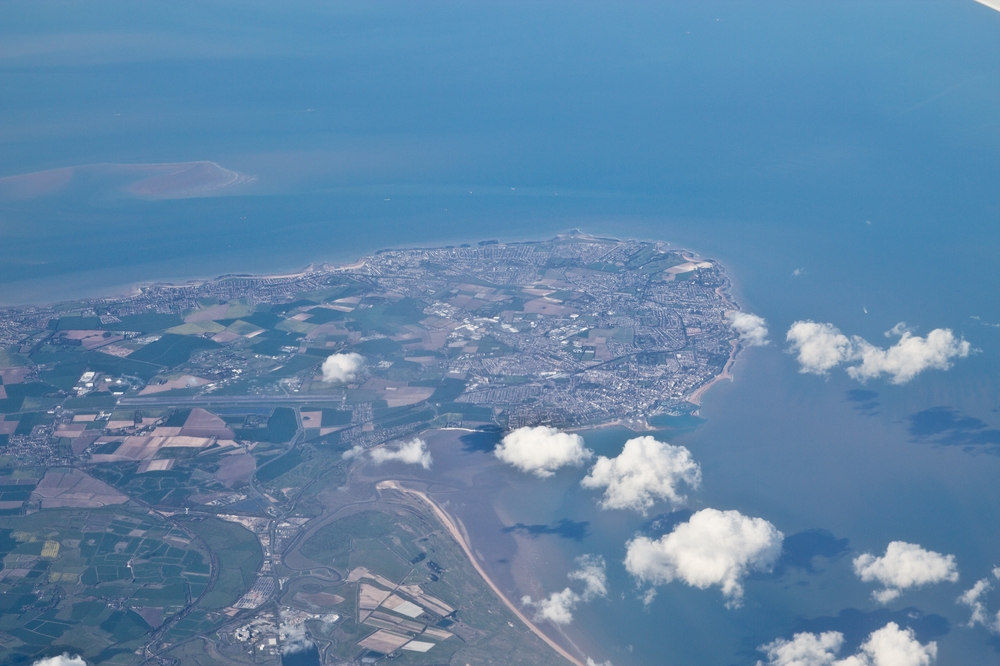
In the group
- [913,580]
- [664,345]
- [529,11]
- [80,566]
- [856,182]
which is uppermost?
[529,11]

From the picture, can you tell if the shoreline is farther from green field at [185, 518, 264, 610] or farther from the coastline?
the coastline

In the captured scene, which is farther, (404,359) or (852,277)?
(852,277)

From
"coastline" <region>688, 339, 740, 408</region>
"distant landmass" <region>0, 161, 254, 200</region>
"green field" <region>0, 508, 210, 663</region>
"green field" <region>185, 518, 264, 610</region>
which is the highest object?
"distant landmass" <region>0, 161, 254, 200</region>

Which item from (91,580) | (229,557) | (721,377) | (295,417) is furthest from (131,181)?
(721,377)

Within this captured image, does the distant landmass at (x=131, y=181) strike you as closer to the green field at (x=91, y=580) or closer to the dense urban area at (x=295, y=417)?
the dense urban area at (x=295, y=417)

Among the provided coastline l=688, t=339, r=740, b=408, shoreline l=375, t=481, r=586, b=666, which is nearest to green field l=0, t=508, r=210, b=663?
shoreline l=375, t=481, r=586, b=666

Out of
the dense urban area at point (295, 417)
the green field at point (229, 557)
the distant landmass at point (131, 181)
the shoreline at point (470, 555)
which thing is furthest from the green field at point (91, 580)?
the distant landmass at point (131, 181)

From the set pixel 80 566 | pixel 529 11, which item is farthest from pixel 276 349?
pixel 529 11

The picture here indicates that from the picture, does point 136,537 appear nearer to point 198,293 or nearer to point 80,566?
point 80,566

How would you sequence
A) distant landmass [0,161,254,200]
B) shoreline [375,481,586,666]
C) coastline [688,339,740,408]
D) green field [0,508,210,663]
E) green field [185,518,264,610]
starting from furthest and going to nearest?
distant landmass [0,161,254,200] → coastline [688,339,740,408] → green field [185,518,264,610] → shoreline [375,481,586,666] → green field [0,508,210,663]
